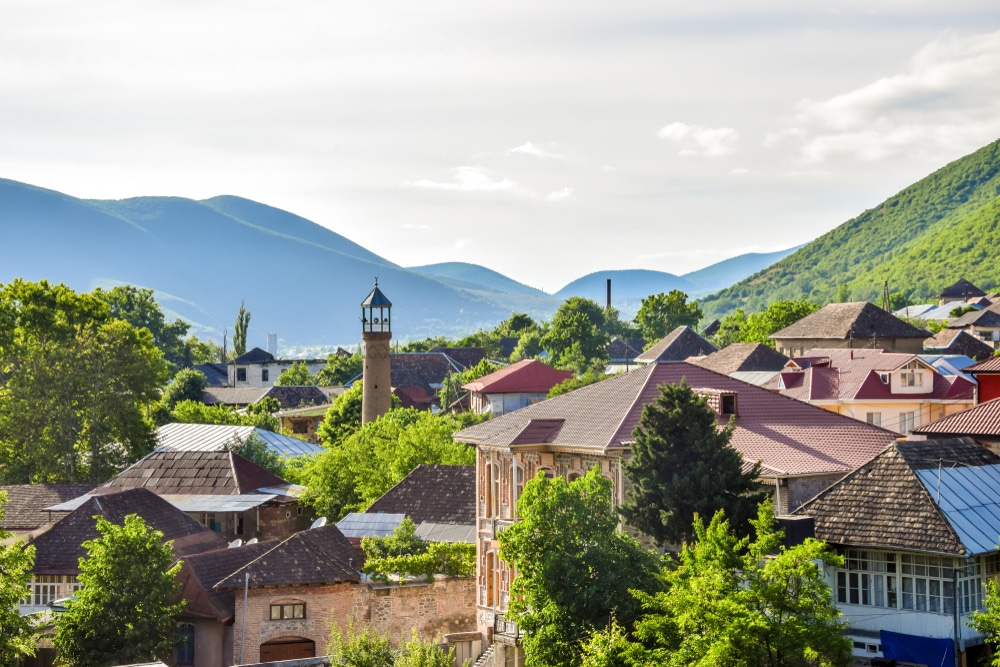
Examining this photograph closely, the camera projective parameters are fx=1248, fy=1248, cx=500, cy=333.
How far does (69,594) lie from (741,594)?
28.4 meters

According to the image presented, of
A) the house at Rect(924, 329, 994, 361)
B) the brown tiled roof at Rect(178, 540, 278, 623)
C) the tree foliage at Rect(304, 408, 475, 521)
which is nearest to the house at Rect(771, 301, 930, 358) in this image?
the house at Rect(924, 329, 994, 361)

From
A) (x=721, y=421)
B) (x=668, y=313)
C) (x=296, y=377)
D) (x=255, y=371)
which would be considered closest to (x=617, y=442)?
(x=721, y=421)

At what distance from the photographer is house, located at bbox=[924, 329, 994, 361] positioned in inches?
3687

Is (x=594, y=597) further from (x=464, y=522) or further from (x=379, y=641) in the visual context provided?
(x=464, y=522)

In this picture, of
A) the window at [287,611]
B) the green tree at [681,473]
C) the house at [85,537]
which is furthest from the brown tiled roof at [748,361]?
the green tree at [681,473]

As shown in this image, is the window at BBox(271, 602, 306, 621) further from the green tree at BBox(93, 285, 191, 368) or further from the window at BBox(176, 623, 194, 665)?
the green tree at BBox(93, 285, 191, 368)

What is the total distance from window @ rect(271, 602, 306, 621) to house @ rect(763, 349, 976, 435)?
34081 mm

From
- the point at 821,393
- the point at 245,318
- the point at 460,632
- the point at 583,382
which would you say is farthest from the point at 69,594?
the point at 245,318

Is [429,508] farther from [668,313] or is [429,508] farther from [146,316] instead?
[146,316]

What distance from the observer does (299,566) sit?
38719mm

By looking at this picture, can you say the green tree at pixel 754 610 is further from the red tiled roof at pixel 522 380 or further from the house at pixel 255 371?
the house at pixel 255 371

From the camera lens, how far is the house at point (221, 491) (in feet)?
182

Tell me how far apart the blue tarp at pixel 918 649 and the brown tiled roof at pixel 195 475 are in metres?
36.3

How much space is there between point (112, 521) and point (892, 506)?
95.0ft
